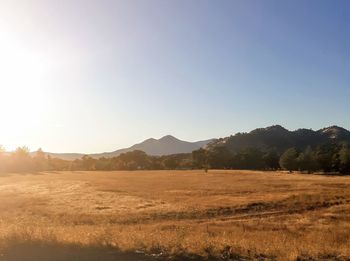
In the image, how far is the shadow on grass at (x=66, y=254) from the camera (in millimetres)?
12742

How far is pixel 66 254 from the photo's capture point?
12.9 meters

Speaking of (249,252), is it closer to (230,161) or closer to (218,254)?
(218,254)

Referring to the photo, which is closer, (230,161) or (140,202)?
(140,202)

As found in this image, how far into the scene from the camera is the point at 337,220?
1567 inches

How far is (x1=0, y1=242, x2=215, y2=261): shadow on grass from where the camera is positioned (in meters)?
12.7

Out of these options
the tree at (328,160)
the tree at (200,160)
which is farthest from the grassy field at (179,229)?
the tree at (200,160)

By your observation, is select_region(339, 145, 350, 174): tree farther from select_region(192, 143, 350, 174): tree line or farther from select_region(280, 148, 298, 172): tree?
select_region(280, 148, 298, 172): tree

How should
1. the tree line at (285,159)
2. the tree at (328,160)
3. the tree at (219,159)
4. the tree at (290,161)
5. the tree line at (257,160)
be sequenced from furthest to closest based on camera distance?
the tree at (219,159) → the tree at (290,161) → the tree line at (257,160) → the tree line at (285,159) → the tree at (328,160)

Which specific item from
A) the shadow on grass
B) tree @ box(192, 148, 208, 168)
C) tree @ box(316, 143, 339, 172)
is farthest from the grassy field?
tree @ box(192, 148, 208, 168)

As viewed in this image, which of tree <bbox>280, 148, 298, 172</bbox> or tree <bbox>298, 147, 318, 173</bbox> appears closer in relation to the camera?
tree <bbox>298, 147, 318, 173</bbox>

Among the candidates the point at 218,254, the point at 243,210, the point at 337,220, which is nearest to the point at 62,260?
the point at 218,254

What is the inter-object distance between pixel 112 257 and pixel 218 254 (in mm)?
3195

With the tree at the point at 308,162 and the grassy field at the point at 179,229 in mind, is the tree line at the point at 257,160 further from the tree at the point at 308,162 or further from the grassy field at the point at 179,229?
the grassy field at the point at 179,229

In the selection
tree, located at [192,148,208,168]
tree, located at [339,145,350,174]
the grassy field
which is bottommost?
the grassy field
